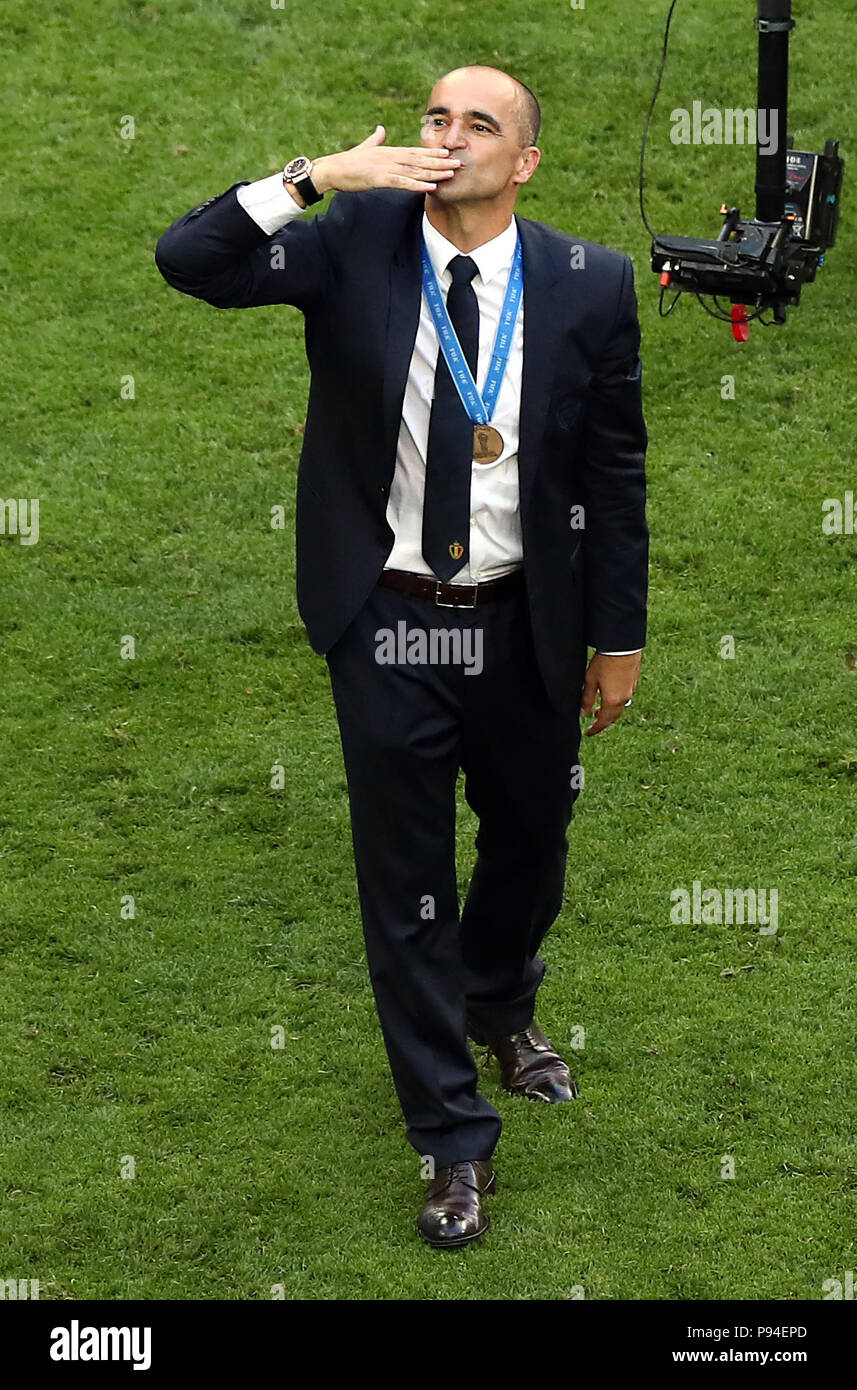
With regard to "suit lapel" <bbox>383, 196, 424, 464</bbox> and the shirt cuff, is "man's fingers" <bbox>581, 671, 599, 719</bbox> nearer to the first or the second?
"suit lapel" <bbox>383, 196, 424, 464</bbox>

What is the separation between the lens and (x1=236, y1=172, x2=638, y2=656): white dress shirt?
4.56 meters

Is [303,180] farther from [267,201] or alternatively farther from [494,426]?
[494,426]

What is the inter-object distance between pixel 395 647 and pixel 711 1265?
1620 mm

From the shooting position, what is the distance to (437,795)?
4.83 metres

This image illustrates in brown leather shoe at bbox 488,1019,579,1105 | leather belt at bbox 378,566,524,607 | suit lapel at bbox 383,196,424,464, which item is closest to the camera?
suit lapel at bbox 383,196,424,464

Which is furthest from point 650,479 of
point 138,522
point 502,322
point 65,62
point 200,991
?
point 65,62

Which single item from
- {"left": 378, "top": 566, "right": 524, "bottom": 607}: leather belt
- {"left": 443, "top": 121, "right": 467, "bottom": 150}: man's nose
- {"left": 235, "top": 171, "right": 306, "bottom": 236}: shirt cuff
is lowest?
{"left": 378, "top": 566, "right": 524, "bottom": 607}: leather belt

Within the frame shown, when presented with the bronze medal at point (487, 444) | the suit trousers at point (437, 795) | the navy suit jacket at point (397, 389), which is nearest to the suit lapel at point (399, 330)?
the navy suit jacket at point (397, 389)

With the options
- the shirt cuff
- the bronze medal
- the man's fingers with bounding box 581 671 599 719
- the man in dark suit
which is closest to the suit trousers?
the man in dark suit

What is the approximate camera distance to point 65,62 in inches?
467

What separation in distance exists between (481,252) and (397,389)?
0.37 m

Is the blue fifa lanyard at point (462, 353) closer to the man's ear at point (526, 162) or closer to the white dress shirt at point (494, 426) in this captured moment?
the white dress shirt at point (494, 426)

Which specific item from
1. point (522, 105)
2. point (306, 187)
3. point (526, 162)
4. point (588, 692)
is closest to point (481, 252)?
point (526, 162)

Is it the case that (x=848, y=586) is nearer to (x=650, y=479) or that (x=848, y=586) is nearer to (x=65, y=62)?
(x=650, y=479)
